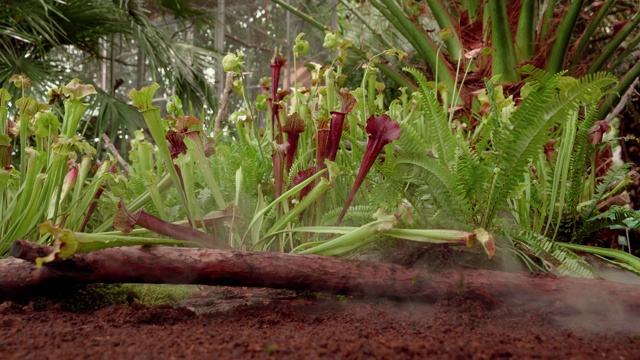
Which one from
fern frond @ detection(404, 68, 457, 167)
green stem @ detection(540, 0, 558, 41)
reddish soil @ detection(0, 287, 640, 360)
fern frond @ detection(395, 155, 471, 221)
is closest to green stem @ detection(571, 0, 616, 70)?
green stem @ detection(540, 0, 558, 41)

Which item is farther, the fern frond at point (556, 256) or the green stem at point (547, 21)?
the green stem at point (547, 21)

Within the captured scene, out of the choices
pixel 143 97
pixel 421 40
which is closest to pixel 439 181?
pixel 143 97

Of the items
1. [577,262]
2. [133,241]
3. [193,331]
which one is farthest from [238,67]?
[577,262]

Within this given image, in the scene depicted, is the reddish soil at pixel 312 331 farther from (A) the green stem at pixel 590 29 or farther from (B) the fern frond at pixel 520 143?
(A) the green stem at pixel 590 29

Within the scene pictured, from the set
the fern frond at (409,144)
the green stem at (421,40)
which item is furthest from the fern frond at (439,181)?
the green stem at (421,40)

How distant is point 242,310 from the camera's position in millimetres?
777

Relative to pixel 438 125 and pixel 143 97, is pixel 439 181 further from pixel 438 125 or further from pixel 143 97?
pixel 143 97

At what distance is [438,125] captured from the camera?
94 cm

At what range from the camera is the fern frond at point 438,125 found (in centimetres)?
93

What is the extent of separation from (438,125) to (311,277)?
36cm

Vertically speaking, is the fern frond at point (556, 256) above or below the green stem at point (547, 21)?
below

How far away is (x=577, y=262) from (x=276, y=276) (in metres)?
0.46

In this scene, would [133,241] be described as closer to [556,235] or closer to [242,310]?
[242,310]

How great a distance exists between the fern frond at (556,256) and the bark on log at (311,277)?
0.18ft
